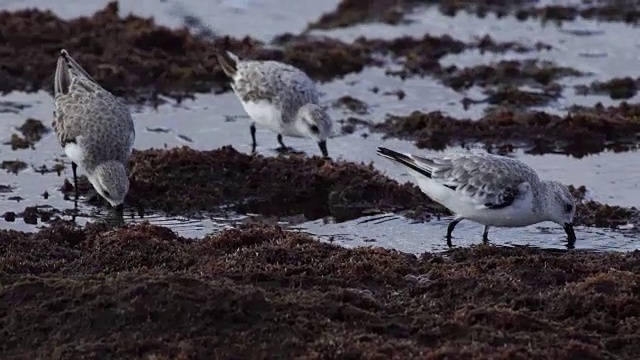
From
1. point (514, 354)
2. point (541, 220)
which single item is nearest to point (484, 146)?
point (541, 220)

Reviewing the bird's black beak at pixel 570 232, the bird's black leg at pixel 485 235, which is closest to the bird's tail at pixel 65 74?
the bird's black leg at pixel 485 235

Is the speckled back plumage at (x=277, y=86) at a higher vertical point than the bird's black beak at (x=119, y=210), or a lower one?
higher

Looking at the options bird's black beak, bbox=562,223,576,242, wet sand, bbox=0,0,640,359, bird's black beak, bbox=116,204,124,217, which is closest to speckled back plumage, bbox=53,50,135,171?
wet sand, bbox=0,0,640,359

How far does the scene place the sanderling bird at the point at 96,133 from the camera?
10.9 meters

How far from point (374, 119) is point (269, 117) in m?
1.94

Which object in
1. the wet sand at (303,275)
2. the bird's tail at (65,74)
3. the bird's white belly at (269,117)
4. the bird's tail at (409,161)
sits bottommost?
the wet sand at (303,275)

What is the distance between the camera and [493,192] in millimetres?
10055

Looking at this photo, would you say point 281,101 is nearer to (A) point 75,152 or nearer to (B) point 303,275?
(A) point 75,152

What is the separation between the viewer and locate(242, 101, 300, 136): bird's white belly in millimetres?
13594

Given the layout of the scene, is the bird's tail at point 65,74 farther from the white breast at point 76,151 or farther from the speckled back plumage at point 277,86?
the speckled back plumage at point 277,86

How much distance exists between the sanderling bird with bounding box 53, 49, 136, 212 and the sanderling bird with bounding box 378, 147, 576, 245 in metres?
2.40

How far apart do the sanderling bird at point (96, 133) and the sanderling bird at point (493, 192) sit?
2.40 meters

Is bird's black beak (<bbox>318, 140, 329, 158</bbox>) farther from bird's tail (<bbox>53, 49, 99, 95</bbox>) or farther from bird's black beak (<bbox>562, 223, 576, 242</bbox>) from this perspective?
A: bird's black beak (<bbox>562, 223, 576, 242</bbox>)

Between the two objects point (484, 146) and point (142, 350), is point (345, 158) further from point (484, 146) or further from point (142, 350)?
point (142, 350)
